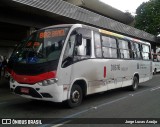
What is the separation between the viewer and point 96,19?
2134cm

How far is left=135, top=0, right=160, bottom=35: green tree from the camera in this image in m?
45.4

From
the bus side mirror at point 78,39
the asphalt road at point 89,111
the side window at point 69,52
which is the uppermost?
the bus side mirror at point 78,39

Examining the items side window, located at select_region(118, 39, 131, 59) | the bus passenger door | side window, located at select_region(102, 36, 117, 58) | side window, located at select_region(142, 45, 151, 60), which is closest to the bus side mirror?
the bus passenger door

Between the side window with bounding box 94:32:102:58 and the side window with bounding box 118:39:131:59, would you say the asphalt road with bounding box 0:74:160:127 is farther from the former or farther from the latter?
the side window with bounding box 118:39:131:59

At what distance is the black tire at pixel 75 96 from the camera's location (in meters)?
8.73

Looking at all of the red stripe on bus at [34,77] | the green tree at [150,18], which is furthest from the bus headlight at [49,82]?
the green tree at [150,18]

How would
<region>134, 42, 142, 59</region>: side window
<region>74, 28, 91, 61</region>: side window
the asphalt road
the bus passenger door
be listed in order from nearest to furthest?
the asphalt road < the bus passenger door < <region>74, 28, 91, 61</region>: side window < <region>134, 42, 142, 59</region>: side window

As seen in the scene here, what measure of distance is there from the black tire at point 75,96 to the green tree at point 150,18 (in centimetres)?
3869

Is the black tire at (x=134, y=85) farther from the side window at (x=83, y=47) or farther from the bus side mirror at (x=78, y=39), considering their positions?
the bus side mirror at (x=78, y=39)

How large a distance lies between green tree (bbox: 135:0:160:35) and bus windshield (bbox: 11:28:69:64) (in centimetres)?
3887

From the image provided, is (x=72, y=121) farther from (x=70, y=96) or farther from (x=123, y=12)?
(x=123, y=12)

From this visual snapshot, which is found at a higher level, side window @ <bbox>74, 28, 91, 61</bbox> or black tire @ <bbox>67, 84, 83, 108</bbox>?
side window @ <bbox>74, 28, 91, 61</bbox>

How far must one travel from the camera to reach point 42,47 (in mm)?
8562

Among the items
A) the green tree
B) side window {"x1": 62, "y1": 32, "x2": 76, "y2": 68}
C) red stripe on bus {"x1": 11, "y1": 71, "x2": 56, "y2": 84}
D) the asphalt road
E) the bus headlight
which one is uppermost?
the green tree
